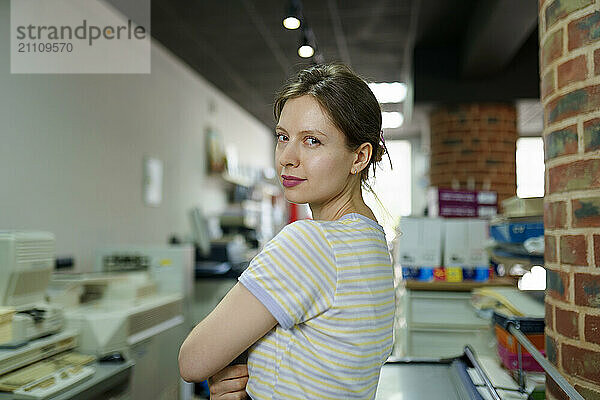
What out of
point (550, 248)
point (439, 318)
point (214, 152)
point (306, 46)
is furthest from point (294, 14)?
point (214, 152)

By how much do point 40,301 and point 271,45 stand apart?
3.31 metres

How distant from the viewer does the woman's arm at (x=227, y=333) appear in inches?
32.9

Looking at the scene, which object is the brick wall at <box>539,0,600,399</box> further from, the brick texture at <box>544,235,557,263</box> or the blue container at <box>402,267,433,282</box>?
the blue container at <box>402,267,433,282</box>

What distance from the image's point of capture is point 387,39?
15.3 feet

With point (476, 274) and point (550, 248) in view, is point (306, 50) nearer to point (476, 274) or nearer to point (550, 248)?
point (476, 274)

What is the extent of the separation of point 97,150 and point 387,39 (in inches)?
106

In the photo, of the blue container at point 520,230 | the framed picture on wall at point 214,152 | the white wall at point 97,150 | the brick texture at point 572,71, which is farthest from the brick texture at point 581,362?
the framed picture on wall at point 214,152

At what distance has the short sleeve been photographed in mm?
824

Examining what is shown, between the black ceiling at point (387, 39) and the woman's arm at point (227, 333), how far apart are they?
3084 millimetres

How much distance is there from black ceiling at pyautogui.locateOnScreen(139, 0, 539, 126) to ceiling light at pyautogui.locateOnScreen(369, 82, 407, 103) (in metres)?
0.48

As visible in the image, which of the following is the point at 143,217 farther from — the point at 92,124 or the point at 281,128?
the point at 281,128

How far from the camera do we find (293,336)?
0.87 meters

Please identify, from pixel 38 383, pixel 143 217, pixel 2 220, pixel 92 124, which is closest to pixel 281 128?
pixel 38 383

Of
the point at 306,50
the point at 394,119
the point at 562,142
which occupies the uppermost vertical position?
the point at 394,119
